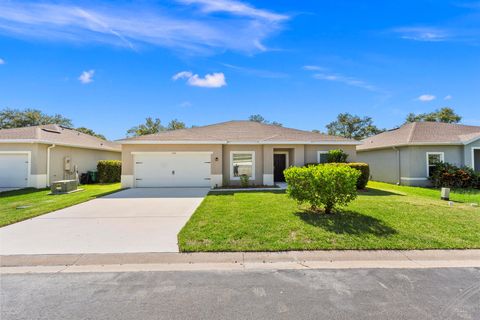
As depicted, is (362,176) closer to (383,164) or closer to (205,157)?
(383,164)

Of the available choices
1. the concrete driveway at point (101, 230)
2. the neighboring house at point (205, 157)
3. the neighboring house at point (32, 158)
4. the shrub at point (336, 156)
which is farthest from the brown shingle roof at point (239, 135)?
the concrete driveway at point (101, 230)

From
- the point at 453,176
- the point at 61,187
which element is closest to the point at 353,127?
the point at 453,176

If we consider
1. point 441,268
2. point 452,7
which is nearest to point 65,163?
point 441,268

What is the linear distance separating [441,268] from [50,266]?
6887 mm

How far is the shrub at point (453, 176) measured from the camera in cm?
1370

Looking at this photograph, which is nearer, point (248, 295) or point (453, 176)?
point (248, 295)

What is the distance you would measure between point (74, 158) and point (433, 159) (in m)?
25.2

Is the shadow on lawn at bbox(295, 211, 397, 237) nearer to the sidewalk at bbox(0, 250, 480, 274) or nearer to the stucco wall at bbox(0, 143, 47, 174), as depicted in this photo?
the sidewalk at bbox(0, 250, 480, 274)

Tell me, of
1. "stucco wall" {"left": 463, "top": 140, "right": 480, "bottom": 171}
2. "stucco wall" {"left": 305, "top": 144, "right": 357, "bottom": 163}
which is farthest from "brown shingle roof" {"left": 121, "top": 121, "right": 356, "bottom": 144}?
"stucco wall" {"left": 463, "top": 140, "right": 480, "bottom": 171}

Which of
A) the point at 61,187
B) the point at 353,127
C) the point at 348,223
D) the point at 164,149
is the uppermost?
the point at 353,127

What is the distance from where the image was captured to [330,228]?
5.71 m

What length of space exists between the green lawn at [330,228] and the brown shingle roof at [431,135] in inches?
353

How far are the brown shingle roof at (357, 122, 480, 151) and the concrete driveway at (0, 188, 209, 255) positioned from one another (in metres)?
15.5

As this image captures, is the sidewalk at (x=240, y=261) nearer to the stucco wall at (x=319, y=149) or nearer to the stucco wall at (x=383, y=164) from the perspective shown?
the stucco wall at (x=319, y=149)
